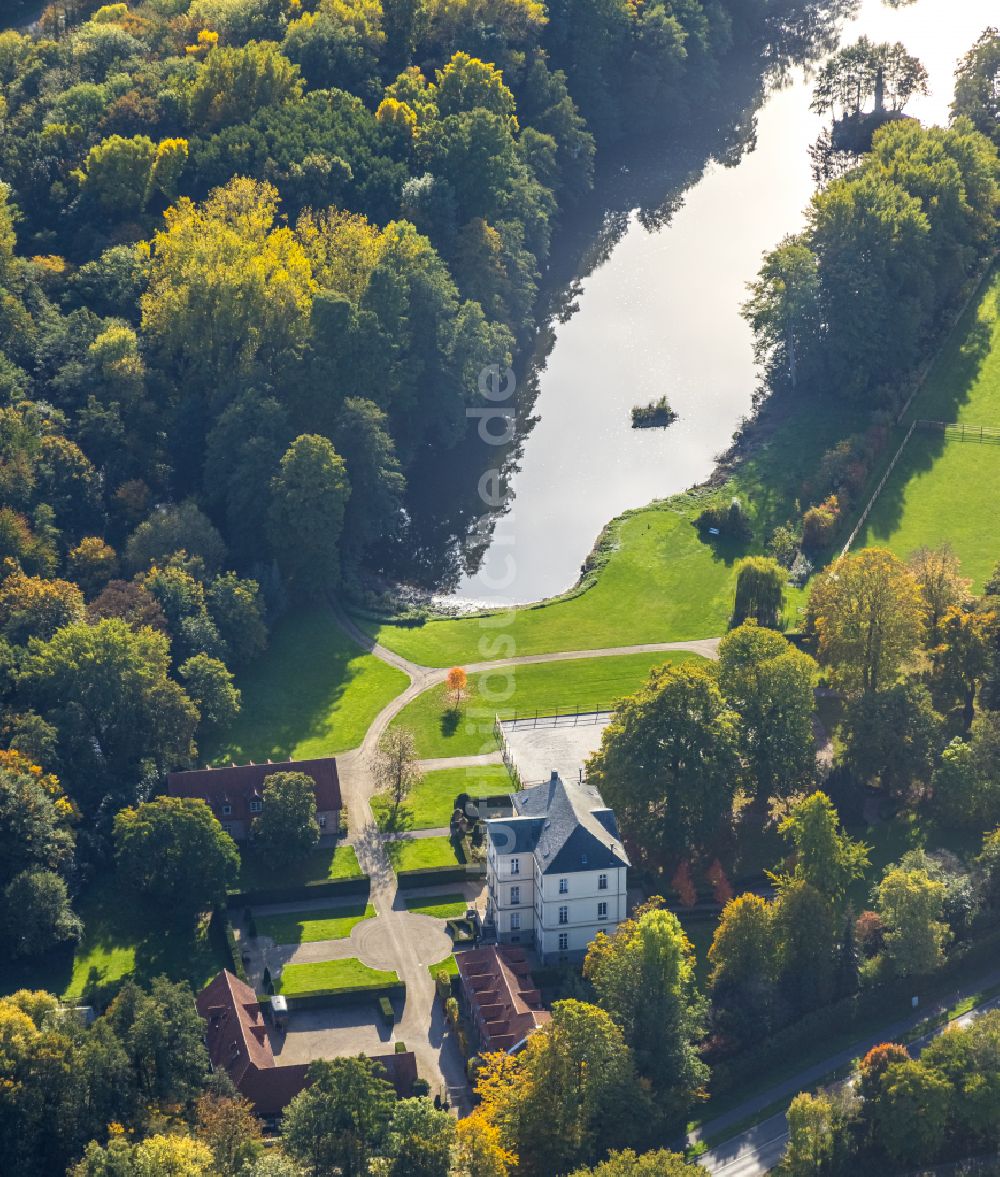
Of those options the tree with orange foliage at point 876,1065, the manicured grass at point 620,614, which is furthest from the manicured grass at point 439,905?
the tree with orange foliage at point 876,1065

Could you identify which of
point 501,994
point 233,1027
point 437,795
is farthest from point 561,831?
point 233,1027

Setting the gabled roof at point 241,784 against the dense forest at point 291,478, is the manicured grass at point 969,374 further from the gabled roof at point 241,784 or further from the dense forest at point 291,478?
the gabled roof at point 241,784

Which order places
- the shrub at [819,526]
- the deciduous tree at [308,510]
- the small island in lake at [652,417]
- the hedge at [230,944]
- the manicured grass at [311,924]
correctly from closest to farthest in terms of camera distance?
the hedge at [230,944] → the manicured grass at [311,924] → the deciduous tree at [308,510] → the shrub at [819,526] → the small island in lake at [652,417]

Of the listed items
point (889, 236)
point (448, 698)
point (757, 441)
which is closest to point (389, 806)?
point (448, 698)

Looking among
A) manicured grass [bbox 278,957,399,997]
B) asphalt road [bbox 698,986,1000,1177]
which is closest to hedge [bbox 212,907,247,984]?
manicured grass [bbox 278,957,399,997]

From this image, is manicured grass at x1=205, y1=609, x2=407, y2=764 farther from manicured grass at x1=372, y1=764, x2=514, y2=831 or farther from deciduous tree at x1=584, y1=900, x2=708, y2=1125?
deciduous tree at x1=584, y1=900, x2=708, y2=1125

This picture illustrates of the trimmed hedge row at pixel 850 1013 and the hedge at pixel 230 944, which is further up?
the hedge at pixel 230 944
